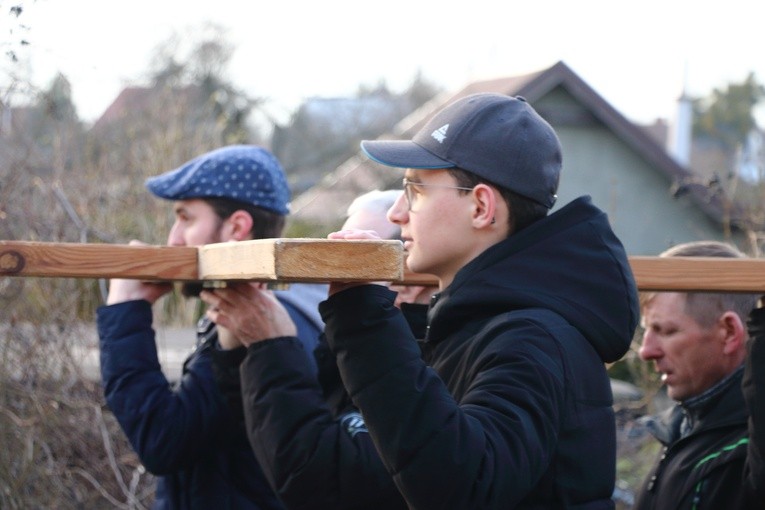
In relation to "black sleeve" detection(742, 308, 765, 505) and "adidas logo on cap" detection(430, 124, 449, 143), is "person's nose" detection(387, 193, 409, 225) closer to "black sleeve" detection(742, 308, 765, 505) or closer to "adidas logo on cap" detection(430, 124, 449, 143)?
"adidas logo on cap" detection(430, 124, 449, 143)

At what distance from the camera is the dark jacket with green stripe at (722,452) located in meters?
2.74

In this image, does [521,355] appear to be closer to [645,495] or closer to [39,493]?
[645,495]

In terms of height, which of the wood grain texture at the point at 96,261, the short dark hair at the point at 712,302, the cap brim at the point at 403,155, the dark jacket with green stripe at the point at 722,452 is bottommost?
the dark jacket with green stripe at the point at 722,452

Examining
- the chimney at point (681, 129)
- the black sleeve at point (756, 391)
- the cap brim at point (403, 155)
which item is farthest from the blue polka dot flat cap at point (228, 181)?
the chimney at point (681, 129)

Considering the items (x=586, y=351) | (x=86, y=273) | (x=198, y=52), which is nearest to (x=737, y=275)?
(x=586, y=351)

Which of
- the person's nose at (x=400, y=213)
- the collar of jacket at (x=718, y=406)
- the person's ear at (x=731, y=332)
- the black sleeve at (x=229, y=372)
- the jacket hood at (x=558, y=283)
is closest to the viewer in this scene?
the jacket hood at (x=558, y=283)

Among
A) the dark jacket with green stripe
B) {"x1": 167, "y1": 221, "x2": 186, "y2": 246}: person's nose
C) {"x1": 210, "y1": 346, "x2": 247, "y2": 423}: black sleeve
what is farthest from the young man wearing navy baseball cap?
{"x1": 167, "y1": 221, "x2": 186, "y2": 246}: person's nose

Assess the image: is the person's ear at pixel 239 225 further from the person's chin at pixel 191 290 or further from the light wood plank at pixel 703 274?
the light wood plank at pixel 703 274

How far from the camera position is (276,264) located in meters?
1.89

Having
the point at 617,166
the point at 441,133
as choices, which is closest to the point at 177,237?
the point at 441,133

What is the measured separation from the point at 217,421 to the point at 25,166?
8.15ft

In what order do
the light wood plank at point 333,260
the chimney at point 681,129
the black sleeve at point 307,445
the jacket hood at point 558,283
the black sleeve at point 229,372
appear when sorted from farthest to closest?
the chimney at point 681,129 < the black sleeve at point 229,372 < the black sleeve at point 307,445 < the jacket hood at point 558,283 < the light wood plank at point 333,260

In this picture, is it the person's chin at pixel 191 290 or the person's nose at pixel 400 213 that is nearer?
the person's nose at pixel 400 213

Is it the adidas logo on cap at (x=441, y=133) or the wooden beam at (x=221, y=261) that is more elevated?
the adidas logo on cap at (x=441, y=133)
